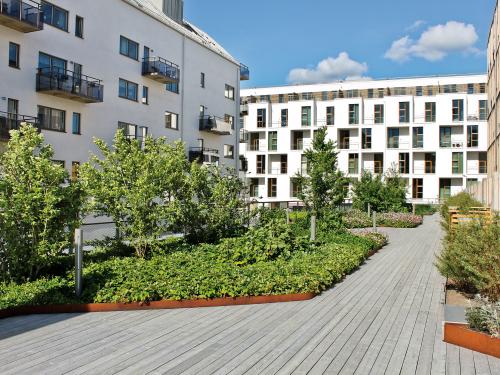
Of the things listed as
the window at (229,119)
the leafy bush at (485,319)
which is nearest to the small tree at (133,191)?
the leafy bush at (485,319)

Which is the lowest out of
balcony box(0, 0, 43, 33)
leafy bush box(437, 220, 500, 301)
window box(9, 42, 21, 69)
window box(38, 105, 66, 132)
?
leafy bush box(437, 220, 500, 301)

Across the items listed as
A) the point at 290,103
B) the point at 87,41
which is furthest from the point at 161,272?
the point at 290,103

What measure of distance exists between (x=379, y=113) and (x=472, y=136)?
10.6m

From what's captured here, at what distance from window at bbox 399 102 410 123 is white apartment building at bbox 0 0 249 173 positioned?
2466cm

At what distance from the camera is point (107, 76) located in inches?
1091

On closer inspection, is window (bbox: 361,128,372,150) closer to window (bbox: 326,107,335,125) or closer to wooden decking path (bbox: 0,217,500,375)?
window (bbox: 326,107,335,125)

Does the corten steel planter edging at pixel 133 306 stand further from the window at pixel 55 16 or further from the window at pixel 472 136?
the window at pixel 472 136

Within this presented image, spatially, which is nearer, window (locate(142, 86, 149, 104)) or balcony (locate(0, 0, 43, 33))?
balcony (locate(0, 0, 43, 33))

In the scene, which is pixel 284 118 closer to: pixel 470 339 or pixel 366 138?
pixel 366 138

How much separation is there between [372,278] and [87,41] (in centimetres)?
2098

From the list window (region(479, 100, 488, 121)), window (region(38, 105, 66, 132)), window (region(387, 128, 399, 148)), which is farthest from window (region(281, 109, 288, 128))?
window (region(38, 105, 66, 132))

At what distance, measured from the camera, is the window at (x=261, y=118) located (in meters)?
60.5

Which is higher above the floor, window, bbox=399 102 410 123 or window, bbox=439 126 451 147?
window, bbox=399 102 410 123

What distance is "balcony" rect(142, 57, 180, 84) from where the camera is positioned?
30.4 metres
